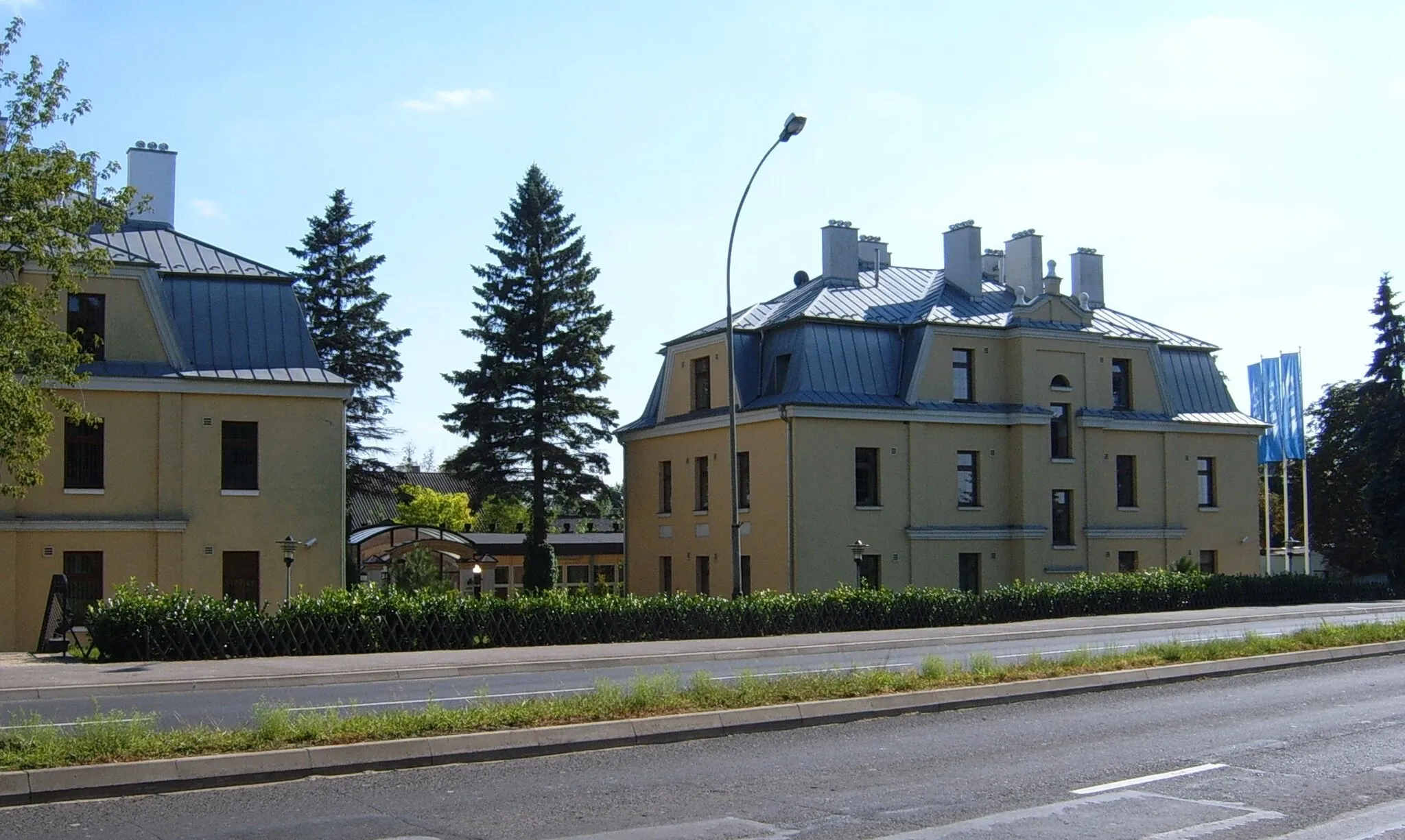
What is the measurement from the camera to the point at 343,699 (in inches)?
615

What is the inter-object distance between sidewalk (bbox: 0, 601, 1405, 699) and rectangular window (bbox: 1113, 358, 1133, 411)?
48.3ft

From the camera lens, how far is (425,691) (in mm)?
16719

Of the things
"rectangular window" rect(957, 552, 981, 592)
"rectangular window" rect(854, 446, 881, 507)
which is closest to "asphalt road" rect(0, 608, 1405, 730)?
"rectangular window" rect(854, 446, 881, 507)

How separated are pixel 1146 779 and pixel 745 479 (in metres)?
30.8

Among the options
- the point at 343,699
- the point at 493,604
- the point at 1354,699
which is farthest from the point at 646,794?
the point at 493,604

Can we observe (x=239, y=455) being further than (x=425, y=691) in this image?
Yes

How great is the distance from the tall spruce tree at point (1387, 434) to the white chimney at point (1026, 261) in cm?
1771

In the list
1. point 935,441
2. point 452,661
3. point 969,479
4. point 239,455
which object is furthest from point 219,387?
point 969,479

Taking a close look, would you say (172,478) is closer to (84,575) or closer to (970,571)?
(84,575)

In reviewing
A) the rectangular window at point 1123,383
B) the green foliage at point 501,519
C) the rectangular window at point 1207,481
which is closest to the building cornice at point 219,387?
the rectangular window at point 1123,383

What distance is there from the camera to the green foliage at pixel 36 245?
21.7 metres

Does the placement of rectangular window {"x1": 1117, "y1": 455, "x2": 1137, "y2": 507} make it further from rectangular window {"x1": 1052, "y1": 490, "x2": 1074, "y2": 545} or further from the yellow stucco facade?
the yellow stucco facade

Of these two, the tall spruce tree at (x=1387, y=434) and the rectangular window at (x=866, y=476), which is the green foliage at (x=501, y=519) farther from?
the tall spruce tree at (x=1387, y=434)

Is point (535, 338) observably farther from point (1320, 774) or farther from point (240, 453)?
point (1320, 774)
